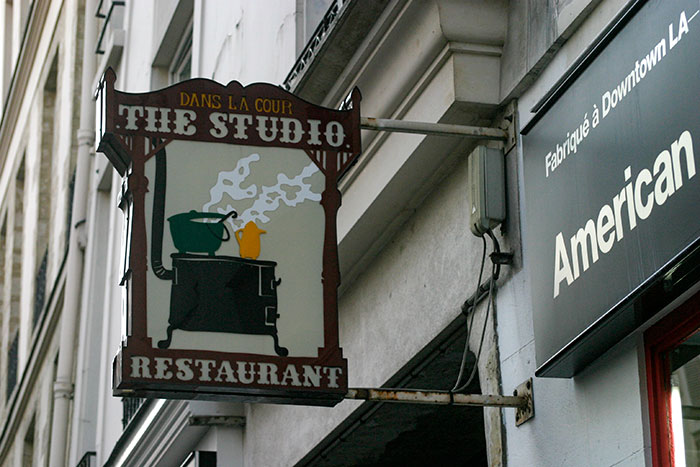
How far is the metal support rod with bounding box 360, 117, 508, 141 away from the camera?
18.7 ft

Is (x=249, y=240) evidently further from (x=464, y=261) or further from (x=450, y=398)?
(x=464, y=261)

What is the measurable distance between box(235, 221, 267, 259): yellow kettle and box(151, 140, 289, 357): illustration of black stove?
0.06 ft

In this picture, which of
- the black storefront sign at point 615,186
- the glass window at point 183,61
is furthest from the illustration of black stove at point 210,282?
the glass window at point 183,61

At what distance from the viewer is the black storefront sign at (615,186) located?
169 inches

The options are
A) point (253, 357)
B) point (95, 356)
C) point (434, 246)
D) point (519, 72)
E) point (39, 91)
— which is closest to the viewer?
point (253, 357)

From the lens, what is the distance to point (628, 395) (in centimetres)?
480

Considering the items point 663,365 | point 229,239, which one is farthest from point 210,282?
point 663,365

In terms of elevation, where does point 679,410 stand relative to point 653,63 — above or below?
below

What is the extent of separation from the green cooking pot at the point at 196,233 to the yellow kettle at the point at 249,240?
54 millimetres

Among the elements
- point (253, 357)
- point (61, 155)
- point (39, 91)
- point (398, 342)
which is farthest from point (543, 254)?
point (39, 91)

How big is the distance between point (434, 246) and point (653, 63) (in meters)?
2.19

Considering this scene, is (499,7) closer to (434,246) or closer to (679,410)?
(434,246)

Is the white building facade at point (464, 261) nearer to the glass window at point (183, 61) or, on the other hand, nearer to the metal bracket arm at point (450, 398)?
the metal bracket arm at point (450, 398)

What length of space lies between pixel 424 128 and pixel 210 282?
3.64ft
